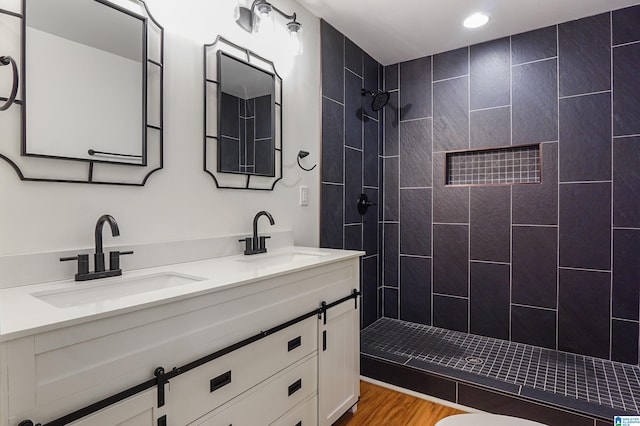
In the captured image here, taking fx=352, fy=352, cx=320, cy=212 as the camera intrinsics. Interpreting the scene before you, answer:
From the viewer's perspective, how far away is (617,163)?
7.75ft

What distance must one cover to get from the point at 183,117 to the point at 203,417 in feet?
4.04

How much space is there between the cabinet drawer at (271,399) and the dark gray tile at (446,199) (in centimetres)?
184

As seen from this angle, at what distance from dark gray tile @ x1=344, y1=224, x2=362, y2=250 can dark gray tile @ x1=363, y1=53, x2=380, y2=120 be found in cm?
101

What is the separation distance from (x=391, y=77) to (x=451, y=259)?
1.74m

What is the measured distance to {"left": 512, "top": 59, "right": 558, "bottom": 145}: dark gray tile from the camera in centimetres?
256

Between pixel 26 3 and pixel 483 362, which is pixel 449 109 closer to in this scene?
pixel 483 362

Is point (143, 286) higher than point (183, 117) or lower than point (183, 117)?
lower

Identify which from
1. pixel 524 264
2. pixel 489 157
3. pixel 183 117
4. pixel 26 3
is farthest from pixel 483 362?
pixel 26 3

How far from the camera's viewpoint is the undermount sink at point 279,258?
1.66 m

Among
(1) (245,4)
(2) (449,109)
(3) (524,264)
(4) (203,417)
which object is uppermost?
(1) (245,4)

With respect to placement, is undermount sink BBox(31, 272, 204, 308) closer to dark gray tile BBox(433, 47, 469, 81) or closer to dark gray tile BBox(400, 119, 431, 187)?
dark gray tile BBox(400, 119, 431, 187)

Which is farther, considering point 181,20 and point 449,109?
point 449,109

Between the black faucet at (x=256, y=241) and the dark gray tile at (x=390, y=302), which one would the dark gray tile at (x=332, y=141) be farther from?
the dark gray tile at (x=390, y=302)

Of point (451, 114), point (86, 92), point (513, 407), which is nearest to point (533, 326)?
point (513, 407)
